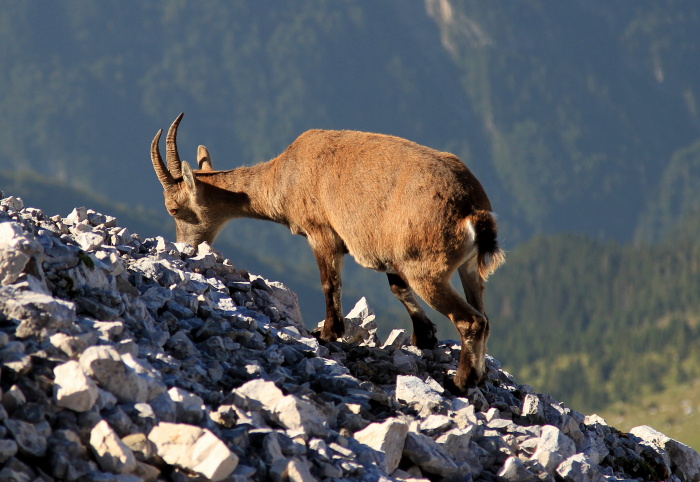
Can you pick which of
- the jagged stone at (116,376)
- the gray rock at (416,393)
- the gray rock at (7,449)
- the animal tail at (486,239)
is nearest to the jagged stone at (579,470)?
the gray rock at (416,393)

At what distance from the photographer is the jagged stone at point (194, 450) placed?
7.85 m

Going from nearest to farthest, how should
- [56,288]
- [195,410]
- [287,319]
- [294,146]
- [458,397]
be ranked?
[195,410] → [56,288] → [458,397] → [287,319] → [294,146]

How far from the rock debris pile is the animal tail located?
1712mm

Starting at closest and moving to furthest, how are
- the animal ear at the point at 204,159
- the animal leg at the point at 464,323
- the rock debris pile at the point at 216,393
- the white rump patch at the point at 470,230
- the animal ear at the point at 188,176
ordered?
the rock debris pile at the point at 216,393
the white rump patch at the point at 470,230
the animal leg at the point at 464,323
the animal ear at the point at 188,176
the animal ear at the point at 204,159

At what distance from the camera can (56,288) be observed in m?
10.0

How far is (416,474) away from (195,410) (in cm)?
240

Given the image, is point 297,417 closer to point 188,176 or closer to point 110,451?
point 110,451

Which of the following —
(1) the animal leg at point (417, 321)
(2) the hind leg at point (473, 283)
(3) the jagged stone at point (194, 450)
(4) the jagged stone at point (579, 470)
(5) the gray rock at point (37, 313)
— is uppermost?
(2) the hind leg at point (473, 283)

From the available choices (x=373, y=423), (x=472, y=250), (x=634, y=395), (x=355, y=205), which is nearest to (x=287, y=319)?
(x=355, y=205)

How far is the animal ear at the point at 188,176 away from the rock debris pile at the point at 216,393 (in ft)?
7.33

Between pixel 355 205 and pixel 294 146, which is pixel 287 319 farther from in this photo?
pixel 294 146

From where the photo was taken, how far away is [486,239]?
1228 cm

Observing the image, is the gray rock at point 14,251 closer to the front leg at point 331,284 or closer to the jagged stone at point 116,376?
the jagged stone at point 116,376

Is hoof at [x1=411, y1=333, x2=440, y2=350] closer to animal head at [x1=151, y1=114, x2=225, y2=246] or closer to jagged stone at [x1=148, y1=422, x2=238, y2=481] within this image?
animal head at [x1=151, y1=114, x2=225, y2=246]
